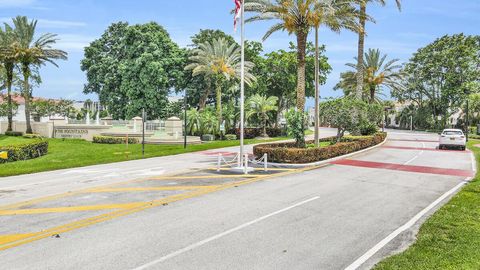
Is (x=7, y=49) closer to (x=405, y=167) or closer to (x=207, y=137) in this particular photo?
(x=207, y=137)

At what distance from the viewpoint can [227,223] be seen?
10.1 metres

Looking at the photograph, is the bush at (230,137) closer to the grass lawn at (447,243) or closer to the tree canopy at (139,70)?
the tree canopy at (139,70)

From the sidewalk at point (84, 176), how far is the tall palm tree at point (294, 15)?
821cm

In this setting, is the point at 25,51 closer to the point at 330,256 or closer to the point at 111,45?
the point at 111,45

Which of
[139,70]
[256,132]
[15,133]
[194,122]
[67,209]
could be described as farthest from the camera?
[139,70]

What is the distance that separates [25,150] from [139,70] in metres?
30.5

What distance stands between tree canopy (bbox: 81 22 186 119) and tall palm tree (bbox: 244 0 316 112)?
30.6 meters

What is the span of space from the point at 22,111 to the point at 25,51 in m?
32.3

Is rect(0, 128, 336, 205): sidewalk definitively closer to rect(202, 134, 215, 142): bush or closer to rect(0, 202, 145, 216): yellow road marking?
rect(0, 202, 145, 216): yellow road marking

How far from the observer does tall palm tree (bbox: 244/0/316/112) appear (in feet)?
79.9

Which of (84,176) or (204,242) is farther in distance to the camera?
(84,176)

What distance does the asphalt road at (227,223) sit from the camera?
7.68 meters

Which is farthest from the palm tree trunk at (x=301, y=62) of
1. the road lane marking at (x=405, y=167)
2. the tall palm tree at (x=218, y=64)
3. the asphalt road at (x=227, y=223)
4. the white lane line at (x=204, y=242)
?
the tall palm tree at (x=218, y=64)

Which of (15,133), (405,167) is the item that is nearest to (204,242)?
(405,167)
